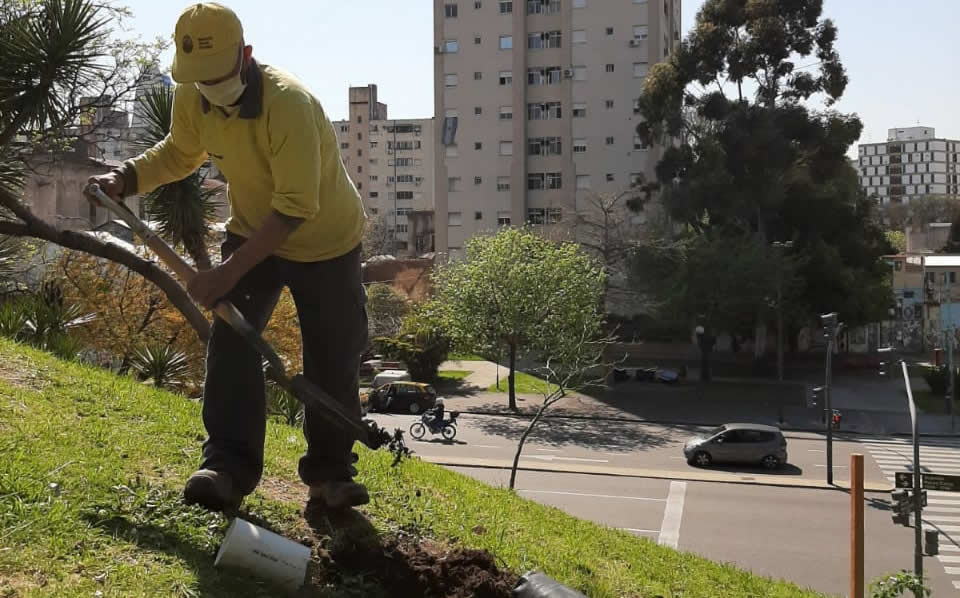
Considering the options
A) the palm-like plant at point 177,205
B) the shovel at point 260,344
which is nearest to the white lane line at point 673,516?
the palm-like plant at point 177,205

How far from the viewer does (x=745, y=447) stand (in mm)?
25328

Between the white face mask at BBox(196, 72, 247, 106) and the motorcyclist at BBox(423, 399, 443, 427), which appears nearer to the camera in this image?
the white face mask at BBox(196, 72, 247, 106)

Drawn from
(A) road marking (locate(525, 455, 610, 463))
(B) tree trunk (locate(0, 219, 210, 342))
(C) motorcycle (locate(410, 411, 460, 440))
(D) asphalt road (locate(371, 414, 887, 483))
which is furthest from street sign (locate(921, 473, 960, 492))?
(C) motorcycle (locate(410, 411, 460, 440))

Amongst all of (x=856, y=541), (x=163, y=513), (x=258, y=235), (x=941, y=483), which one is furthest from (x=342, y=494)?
(x=941, y=483)

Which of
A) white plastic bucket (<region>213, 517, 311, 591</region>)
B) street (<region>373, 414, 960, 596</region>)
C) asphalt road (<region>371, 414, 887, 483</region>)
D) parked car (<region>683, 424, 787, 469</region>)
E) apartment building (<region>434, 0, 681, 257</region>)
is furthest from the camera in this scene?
apartment building (<region>434, 0, 681, 257</region>)

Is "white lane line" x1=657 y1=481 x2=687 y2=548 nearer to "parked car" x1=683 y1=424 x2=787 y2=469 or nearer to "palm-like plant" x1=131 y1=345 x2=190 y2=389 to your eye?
"parked car" x1=683 y1=424 x2=787 y2=469

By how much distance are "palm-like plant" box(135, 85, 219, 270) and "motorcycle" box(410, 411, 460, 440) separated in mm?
17936

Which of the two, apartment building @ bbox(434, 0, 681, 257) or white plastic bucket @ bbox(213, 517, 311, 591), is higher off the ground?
apartment building @ bbox(434, 0, 681, 257)

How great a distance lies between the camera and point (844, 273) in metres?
41.1

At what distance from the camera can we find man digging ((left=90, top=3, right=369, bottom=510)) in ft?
13.4

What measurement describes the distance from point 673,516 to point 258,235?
16463 millimetres

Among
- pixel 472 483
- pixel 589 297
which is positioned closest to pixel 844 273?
pixel 589 297

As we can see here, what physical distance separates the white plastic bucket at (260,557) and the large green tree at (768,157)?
36846 millimetres

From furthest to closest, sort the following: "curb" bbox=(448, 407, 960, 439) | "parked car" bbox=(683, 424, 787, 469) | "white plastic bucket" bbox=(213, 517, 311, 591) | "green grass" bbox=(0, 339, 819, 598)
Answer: "curb" bbox=(448, 407, 960, 439) → "parked car" bbox=(683, 424, 787, 469) → "white plastic bucket" bbox=(213, 517, 311, 591) → "green grass" bbox=(0, 339, 819, 598)
